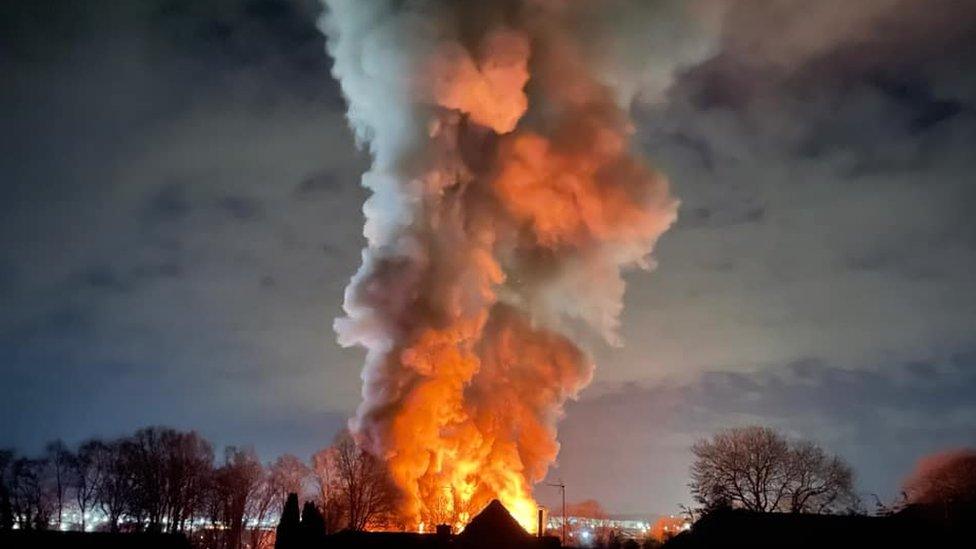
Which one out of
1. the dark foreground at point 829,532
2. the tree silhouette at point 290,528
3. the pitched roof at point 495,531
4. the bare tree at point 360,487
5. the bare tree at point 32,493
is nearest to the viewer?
the dark foreground at point 829,532

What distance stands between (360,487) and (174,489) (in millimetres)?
21655

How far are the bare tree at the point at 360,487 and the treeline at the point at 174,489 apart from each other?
0.38ft

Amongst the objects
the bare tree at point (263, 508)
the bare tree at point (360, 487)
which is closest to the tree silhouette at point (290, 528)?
the bare tree at point (360, 487)

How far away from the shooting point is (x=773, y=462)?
76.3m

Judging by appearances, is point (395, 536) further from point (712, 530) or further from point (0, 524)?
point (0, 524)

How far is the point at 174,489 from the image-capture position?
278 ft

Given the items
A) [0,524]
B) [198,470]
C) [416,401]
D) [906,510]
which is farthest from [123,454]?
[906,510]

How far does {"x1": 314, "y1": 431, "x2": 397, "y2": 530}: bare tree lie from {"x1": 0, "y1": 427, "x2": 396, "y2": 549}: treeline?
12 centimetres

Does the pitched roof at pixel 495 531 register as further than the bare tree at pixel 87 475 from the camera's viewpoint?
No

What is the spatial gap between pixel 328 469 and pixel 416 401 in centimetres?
2035

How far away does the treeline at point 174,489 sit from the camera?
8025 cm

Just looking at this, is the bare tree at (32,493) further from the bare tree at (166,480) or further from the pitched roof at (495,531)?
the pitched roof at (495,531)

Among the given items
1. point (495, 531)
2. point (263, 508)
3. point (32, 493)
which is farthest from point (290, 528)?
point (32, 493)

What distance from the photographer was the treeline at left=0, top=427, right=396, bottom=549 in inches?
3159
